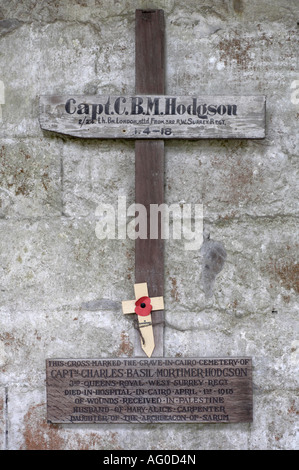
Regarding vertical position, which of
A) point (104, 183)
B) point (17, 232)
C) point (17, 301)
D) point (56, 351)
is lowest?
point (56, 351)

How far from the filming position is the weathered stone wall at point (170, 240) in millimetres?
2342

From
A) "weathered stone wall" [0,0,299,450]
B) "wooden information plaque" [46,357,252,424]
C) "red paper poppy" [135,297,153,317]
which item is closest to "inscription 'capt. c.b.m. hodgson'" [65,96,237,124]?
"weathered stone wall" [0,0,299,450]

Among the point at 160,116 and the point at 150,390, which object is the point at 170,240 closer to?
the point at 160,116

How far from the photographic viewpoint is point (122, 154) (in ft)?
7.80

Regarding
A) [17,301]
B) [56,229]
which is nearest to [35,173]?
[56,229]

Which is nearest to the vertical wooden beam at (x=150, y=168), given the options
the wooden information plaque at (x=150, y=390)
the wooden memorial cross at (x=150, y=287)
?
the wooden memorial cross at (x=150, y=287)

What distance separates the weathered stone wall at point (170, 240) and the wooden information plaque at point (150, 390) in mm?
Answer: 68

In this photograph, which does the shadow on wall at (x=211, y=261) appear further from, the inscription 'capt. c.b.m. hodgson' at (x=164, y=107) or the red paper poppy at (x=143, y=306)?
the inscription 'capt. c.b.m. hodgson' at (x=164, y=107)

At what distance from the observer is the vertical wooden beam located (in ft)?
7.57

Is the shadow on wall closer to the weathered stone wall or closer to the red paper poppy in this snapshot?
the weathered stone wall

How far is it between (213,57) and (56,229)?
3.71 ft

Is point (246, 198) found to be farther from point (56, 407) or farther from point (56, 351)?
point (56, 407)

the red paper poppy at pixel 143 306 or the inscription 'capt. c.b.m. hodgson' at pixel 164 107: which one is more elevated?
the inscription 'capt. c.b.m. hodgson' at pixel 164 107

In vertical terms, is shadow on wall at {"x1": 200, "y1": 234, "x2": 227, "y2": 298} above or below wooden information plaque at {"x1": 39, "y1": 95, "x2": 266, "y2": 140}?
below
